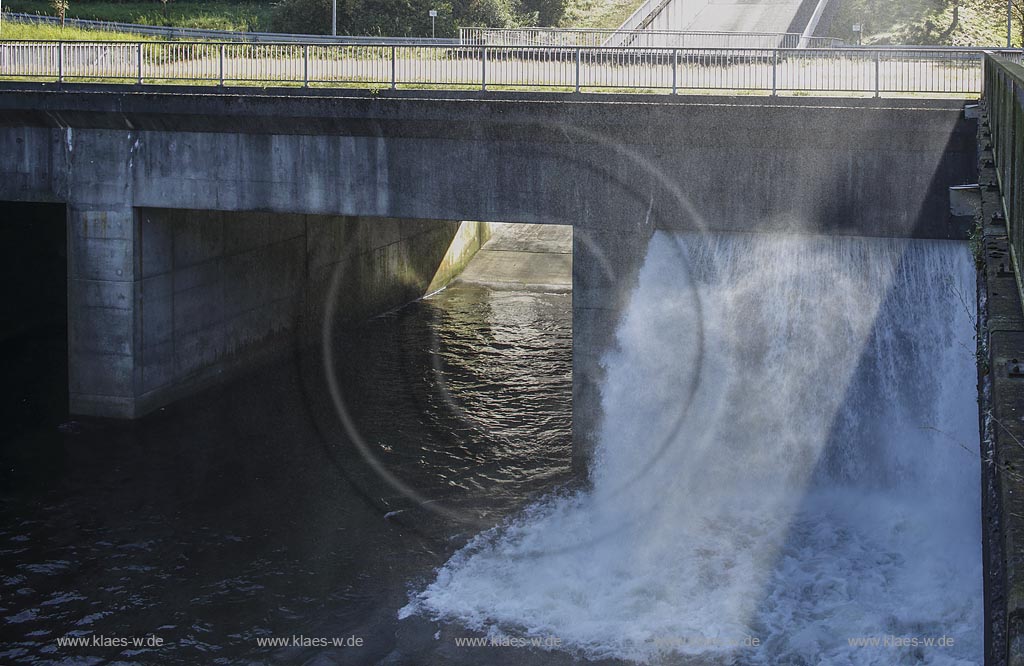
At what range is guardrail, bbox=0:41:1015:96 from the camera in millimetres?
18938

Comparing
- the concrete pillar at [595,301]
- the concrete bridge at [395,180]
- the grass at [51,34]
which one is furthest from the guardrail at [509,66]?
the grass at [51,34]

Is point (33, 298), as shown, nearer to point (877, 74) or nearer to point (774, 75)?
point (774, 75)

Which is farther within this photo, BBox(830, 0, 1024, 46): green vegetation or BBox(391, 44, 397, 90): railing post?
BBox(830, 0, 1024, 46): green vegetation

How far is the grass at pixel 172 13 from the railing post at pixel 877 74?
3277 centimetres

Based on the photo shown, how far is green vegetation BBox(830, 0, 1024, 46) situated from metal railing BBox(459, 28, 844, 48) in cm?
813

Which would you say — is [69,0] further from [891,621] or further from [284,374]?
[891,621]

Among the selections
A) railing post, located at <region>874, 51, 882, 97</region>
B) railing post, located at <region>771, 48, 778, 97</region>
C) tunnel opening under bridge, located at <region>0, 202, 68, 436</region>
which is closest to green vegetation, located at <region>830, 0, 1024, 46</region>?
railing post, located at <region>874, 51, 882, 97</region>

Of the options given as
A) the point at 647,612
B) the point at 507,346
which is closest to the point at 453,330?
the point at 507,346

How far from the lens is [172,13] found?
50.0 metres

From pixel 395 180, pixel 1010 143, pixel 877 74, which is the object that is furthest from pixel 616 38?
pixel 1010 143

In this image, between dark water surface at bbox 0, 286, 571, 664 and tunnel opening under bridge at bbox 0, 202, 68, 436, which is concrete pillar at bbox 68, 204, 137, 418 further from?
tunnel opening under bridge at bbox 0, 202, 68, 436

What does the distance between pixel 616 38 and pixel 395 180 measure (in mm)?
15084

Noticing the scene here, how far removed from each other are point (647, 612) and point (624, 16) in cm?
3321

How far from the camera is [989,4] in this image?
1871 inches
